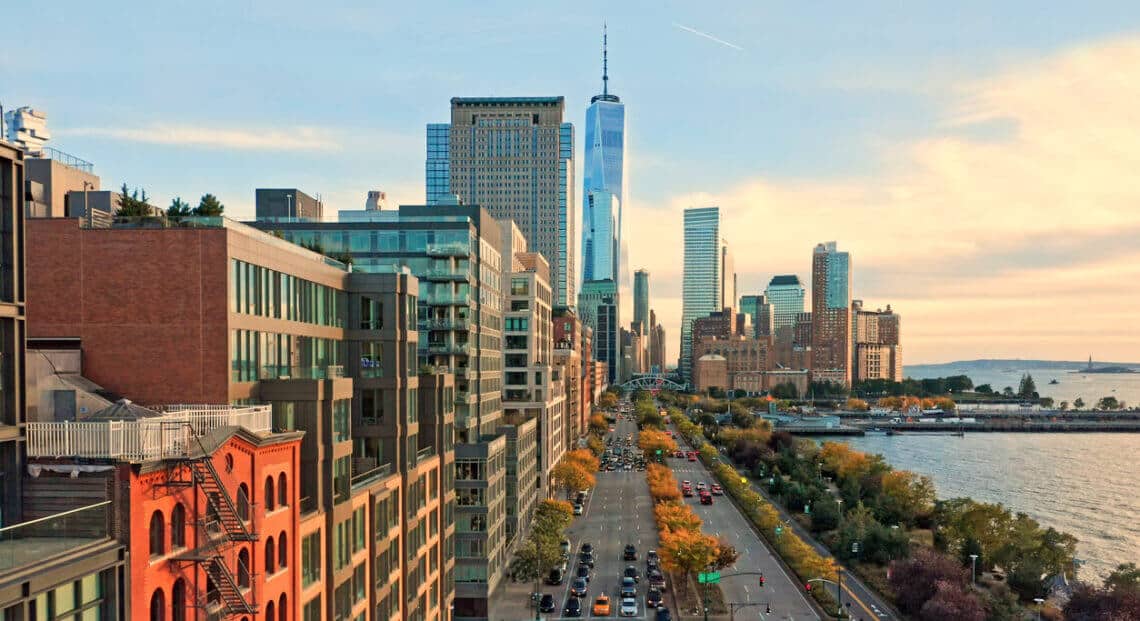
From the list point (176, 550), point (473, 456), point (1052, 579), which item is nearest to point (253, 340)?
point (176, 550)

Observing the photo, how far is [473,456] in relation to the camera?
78.8 meters

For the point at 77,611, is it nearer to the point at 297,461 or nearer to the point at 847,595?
the point at 297,461

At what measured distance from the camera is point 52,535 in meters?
21.5

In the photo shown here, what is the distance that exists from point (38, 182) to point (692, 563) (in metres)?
62.9

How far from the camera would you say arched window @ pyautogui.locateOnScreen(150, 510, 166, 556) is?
969 inches

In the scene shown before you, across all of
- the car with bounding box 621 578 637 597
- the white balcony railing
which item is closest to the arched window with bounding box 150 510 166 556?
the white balcony railing

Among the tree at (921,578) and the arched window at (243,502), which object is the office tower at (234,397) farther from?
the tree at (921,578)

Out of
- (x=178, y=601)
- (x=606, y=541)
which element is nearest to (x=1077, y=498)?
(x=606, y=541)

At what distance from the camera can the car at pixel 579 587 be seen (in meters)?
86.1

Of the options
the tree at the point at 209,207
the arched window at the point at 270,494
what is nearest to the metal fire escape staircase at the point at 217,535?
the arched window at the point at 270,494

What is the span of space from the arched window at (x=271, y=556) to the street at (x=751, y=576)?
2125 inches

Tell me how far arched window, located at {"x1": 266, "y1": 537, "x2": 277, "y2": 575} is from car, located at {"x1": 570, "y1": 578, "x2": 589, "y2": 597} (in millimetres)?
57140

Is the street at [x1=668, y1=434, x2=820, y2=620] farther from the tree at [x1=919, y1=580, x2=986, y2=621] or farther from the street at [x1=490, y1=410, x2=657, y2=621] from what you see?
the tree at [x1=919, y1=580, x2=986, y2=621]

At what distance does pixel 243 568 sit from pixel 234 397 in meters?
6.21
